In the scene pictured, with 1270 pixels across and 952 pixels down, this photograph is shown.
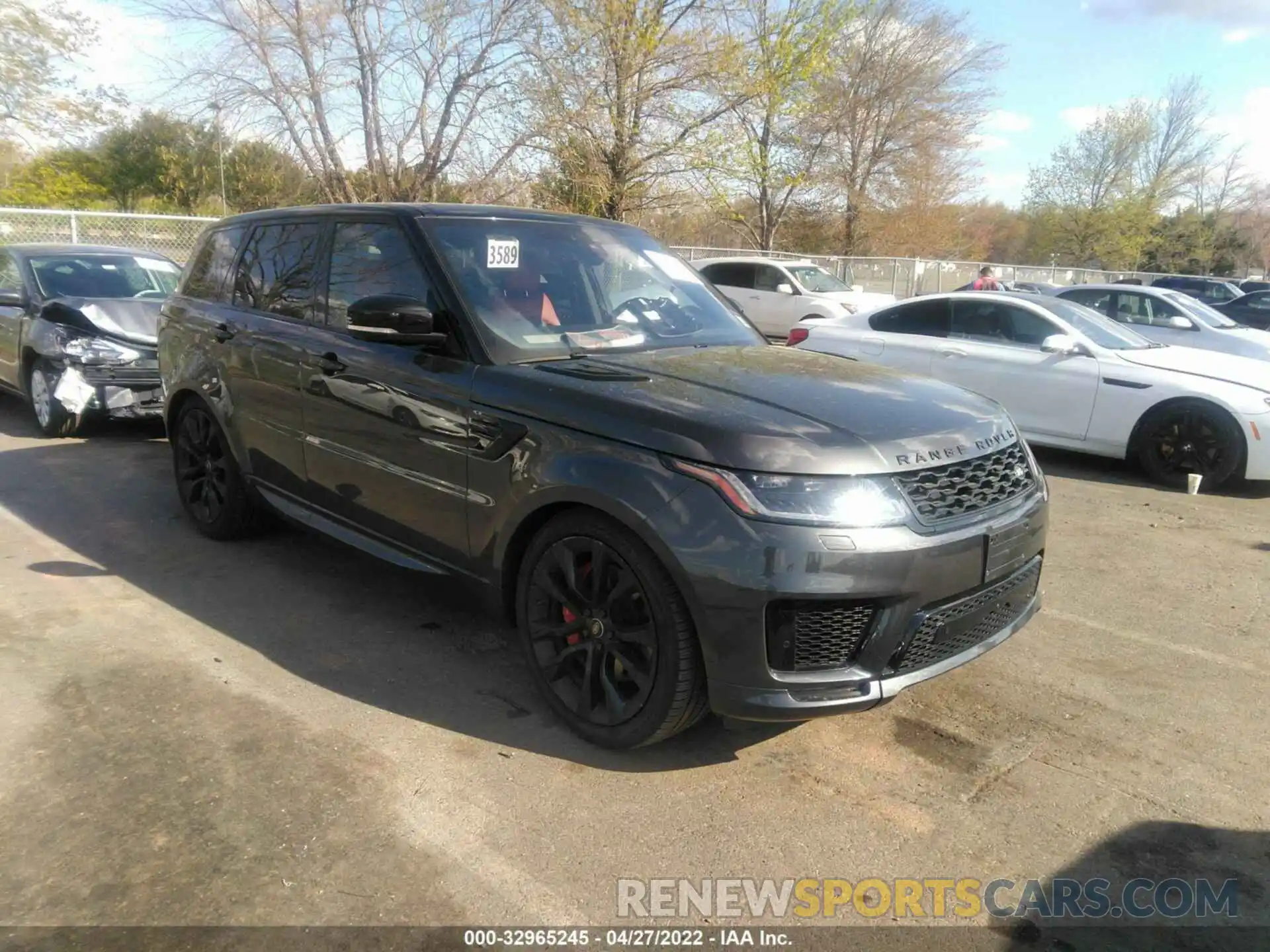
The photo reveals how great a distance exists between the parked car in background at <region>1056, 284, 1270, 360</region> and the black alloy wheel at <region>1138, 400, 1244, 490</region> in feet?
20.6

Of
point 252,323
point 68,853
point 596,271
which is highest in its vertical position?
point 596,271

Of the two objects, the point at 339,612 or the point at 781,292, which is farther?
the point at 781,292

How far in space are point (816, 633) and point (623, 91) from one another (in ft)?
52.5

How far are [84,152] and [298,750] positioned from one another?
42349mm

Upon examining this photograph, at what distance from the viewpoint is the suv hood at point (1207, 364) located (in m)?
7.18

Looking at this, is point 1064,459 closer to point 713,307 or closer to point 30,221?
point 713,307

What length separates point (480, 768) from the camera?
10.0ft

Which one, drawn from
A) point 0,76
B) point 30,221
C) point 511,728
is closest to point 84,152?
point 0,76

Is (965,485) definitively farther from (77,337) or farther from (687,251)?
(687,251)

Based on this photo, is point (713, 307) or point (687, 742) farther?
point (713, 307)

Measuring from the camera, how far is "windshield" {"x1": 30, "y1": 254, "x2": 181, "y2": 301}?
826cm

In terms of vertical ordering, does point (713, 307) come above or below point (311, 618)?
above

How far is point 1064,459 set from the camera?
27.7 feet

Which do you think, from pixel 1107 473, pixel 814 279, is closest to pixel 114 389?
pixel 1107 473
